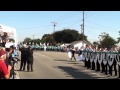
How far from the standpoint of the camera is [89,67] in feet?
68.1
